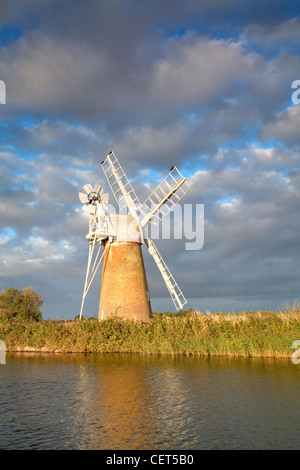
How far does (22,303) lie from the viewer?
3105cm

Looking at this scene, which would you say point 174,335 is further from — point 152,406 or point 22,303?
point 22,303

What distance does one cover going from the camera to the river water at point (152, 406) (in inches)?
319

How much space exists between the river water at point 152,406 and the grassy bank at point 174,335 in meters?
1.87

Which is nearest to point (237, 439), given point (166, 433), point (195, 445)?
point (195, 445)

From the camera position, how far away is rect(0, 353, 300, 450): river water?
8.09 m

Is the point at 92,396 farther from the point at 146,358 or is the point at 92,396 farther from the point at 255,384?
the point at 146,358

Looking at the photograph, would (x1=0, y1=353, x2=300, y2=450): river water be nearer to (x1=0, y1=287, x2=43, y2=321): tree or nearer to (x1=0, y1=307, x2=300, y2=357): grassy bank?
(x1=0, y1=307, x2=300, y2=357): grassy bank

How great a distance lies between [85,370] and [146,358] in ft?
14.1

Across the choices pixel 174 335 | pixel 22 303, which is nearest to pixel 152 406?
pixel 174 335

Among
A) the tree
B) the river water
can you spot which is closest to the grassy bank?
the river water

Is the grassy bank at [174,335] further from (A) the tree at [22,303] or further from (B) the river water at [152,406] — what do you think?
(A) the tree at [22,303]

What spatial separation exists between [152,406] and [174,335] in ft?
36.6

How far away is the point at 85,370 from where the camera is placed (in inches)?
657
